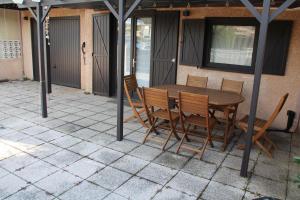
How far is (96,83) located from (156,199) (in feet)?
16.5

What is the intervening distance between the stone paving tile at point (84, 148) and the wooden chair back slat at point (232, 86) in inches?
107

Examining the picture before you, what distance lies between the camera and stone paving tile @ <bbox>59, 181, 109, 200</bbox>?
2.56 m

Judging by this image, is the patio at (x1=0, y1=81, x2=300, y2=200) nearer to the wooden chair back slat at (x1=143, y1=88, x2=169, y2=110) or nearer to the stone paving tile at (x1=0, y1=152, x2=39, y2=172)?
the stone paving tile at (x1=0, y1=152, x2=39, y2=172)

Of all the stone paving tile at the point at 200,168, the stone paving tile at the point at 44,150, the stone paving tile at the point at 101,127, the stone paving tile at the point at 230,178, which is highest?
the stone paving tile at the point at 101,127

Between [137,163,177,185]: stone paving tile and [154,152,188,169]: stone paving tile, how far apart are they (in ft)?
0.36

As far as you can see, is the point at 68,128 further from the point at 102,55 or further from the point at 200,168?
the point at 102,55

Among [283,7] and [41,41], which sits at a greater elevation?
[283,7]

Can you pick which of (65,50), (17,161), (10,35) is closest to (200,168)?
(17,161)

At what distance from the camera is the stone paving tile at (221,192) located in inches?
104

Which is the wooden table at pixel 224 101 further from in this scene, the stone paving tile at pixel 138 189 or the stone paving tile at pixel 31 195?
the stone paving tile at pixel 31 195

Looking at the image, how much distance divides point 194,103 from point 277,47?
2.31 m

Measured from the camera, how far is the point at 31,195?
8.44 ft

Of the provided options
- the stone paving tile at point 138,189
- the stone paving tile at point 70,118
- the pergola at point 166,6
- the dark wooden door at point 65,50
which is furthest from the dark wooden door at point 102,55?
the stone paving tile at point 138,189

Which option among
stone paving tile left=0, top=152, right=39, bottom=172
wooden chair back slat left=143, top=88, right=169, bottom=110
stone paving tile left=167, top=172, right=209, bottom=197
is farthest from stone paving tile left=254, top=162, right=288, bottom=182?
stone paving tile left=0, top=152, right=39, bottom=172
